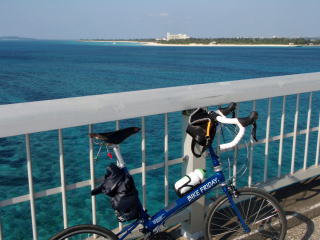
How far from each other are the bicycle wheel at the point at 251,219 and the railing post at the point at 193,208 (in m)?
0.12

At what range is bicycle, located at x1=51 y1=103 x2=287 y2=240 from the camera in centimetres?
237

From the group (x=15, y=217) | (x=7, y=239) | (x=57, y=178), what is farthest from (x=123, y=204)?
(x=57, y=178)

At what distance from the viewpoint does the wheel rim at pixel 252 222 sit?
3.05 m

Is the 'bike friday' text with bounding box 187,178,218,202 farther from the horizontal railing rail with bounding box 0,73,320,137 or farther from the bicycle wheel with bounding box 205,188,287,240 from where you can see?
the horizontal railing rail with bounding box 0,73,320,137

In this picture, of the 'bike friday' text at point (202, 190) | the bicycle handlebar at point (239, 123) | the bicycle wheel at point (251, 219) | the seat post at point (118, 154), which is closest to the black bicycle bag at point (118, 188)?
the seat post at point (118, 154)

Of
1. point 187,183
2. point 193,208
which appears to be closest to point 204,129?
point 187,183

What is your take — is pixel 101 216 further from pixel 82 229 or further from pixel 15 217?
pixel 82 229

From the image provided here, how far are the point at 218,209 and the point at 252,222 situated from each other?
66 centimetres

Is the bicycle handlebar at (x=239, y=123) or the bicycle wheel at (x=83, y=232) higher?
the bicycle handlebar at (x=239, y=123)

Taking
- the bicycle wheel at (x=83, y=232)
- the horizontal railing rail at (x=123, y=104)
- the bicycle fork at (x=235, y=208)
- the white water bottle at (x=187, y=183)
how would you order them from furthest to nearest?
the bicycle fork at (x=235, y=208), the white water bottle at (x=187, y=183), the bicycle wheel at (x=83, y=232), the horizontal railing rail at (x=123, y=104)

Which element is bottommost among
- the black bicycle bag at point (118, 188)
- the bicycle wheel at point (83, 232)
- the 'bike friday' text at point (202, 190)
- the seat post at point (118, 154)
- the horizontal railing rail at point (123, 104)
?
the bicycle wheel at point (83, 232)

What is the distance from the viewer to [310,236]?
3.44 m

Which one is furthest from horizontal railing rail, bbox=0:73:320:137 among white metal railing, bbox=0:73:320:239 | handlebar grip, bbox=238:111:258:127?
handlebar grip, bbox=238:111:258:127

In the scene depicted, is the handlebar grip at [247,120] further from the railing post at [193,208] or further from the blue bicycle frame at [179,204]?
the railing post at [193,208]
